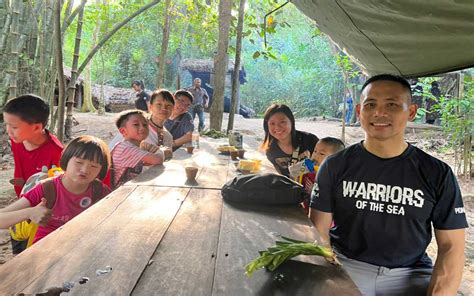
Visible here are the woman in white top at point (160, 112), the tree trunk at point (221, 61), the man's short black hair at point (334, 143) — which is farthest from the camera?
the tree trunk at point (221, 61)

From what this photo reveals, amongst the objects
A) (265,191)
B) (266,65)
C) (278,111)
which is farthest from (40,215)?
(266,65)

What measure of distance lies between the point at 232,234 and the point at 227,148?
259cm

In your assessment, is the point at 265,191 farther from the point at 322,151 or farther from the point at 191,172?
the point at 322,151

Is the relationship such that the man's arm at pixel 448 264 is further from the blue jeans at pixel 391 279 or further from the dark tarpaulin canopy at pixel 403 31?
the dark tarpaulin canopy at pixel 403 31

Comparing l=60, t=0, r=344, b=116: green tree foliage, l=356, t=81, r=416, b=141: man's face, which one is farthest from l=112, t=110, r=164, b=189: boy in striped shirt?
l=60, t=0, r=344, b=116: green tree foliage

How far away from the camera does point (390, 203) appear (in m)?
1.88

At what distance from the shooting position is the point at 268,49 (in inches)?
168

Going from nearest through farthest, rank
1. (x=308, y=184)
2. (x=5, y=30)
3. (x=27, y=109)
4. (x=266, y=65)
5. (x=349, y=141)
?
(x=27, y=109) < (x=308, y=184) < (x=5, y=30) < (x=349, y=141) < (x=266, y=65)

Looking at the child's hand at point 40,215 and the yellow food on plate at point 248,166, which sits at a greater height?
the yellow food on plate at point 248,166

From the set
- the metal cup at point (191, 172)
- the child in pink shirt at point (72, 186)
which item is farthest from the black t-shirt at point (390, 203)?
the child in pink shirt at point (72, 186)

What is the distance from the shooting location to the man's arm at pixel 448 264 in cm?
178

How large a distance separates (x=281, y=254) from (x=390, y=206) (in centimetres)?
81

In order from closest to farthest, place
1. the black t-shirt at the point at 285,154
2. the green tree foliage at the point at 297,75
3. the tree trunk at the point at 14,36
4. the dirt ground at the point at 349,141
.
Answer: the black t-shirt at the point at 285,154 < the dirt ground at the point at 349,141 < the tree trunk at the point at 14,36 < the green tree foliage at the point at 297,75

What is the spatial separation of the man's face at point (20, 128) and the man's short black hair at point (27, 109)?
2 cm
